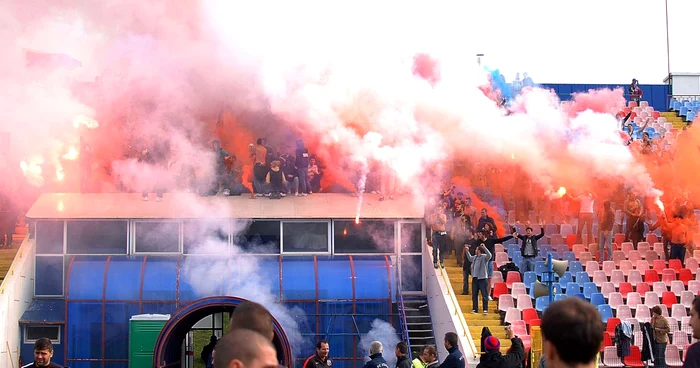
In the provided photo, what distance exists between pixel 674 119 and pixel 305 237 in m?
18.2

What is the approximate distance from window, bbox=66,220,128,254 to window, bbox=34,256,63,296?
20.2 inches

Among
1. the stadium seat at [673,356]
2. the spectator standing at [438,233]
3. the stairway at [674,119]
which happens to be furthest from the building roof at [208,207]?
the stairway at [674,119]

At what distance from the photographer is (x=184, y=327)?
21.0 m

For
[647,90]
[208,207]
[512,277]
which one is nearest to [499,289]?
[512,277]

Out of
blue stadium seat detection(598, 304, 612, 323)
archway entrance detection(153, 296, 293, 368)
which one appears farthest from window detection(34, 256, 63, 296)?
blue stadium seat detection(598, 304, 612, 323)

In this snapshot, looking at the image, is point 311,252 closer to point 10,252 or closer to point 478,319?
point 478,319

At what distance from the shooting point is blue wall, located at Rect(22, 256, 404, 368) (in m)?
22.5

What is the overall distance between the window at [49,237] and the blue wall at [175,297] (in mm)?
548

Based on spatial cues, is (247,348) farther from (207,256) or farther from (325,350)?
(207,256)

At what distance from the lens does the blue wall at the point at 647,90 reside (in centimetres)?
3766

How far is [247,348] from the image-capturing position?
491 centimetres

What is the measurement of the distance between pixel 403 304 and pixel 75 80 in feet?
35.6

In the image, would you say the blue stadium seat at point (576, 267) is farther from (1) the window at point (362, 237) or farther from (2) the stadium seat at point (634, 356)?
(1) the window at point (362, 237)

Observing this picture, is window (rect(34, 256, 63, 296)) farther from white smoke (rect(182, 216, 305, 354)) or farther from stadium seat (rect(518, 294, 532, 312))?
stadium seat (rect(518, 294, 532, 312))
